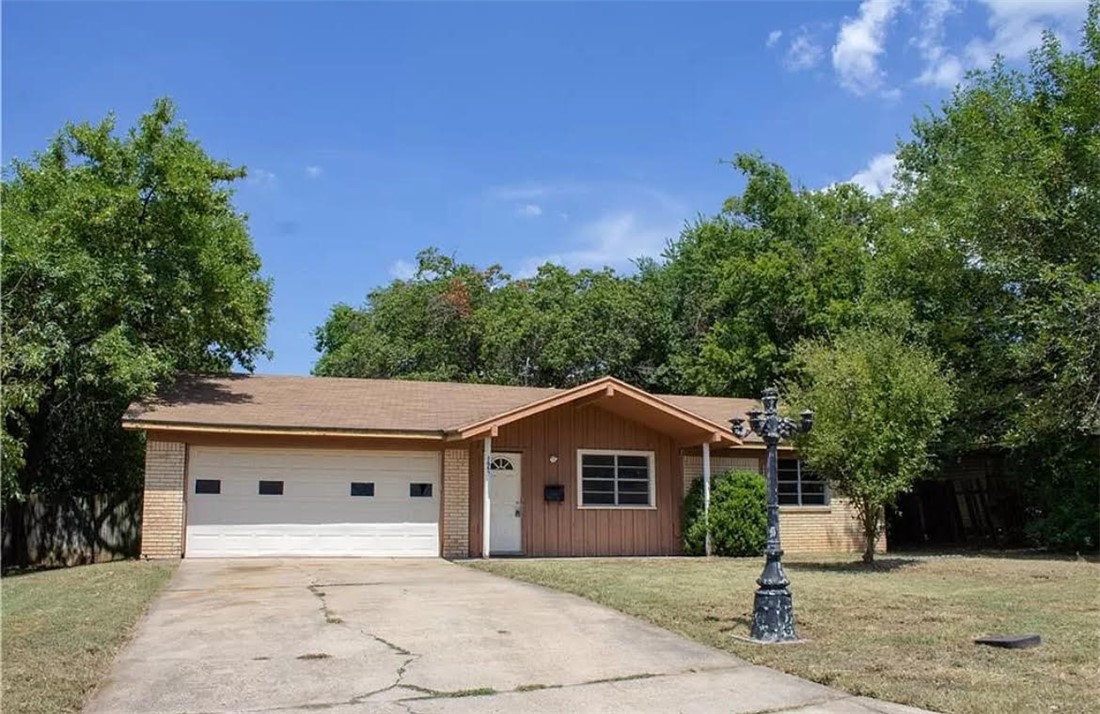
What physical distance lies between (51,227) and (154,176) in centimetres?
213

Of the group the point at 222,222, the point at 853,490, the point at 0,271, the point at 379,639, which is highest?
the point at 222,222

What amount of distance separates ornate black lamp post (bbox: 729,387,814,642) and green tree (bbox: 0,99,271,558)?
11.8 m

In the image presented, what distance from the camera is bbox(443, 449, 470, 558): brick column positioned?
18.4 m

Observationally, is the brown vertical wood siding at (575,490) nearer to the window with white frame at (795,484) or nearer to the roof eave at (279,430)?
the roof eave at (279,430)

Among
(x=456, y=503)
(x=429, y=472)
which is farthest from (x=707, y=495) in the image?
(x=429, y=472)

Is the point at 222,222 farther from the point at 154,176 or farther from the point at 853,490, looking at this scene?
the point at 853,490

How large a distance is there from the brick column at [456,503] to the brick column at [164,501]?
4679 millimetres

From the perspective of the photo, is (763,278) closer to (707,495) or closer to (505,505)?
(707,495)

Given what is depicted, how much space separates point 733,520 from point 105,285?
12.6 meters

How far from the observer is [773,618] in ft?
28.5

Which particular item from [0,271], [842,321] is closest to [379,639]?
[0,271]

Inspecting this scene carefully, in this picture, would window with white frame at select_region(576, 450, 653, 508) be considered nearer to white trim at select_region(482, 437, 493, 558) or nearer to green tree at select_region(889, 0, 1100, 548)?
white trim at select_region(482, 437, 493, 558)

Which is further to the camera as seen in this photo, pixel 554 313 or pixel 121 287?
pixel 554 313

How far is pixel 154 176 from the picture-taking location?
18.8 meters
